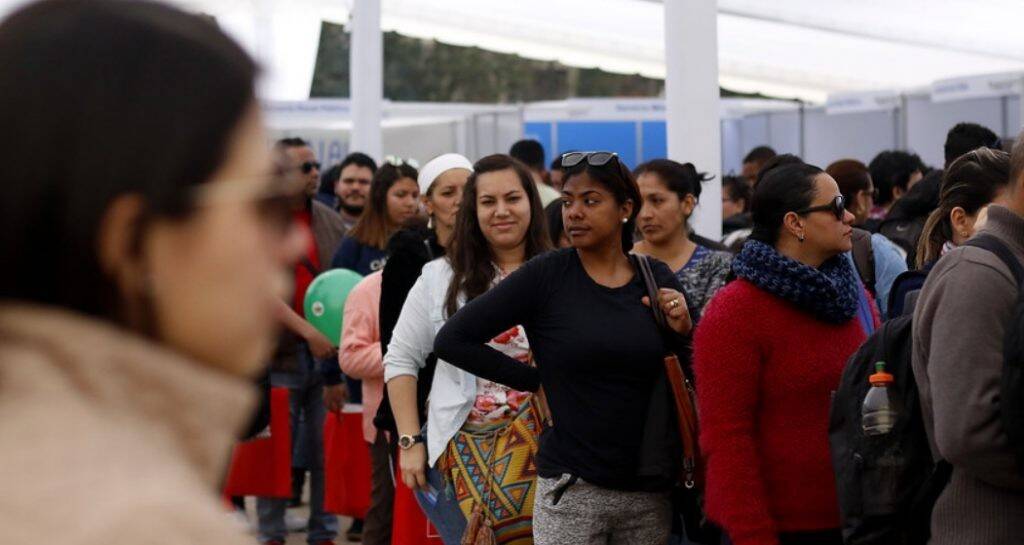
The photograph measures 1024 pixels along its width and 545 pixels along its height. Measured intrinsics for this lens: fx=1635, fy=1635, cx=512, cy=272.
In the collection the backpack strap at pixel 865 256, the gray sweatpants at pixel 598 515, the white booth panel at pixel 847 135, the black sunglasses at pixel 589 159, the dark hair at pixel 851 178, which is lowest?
the gray sweatpants at pixel 598 515

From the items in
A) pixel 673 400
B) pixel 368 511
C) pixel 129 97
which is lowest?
pixel 368 511

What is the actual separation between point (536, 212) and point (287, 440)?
3.25 m

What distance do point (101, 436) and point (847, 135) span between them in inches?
786

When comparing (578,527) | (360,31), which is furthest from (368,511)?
(360,31)

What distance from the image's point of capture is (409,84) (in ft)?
187

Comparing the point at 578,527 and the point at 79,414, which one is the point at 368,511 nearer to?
the point at 578,527

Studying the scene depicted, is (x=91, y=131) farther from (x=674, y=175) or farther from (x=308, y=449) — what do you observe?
(x=308, y=449)

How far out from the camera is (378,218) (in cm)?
895

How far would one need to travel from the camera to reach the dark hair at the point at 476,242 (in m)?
5.79

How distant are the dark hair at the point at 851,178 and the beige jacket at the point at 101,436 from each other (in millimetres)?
6801

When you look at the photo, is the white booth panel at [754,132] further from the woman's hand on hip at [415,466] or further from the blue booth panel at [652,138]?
the woman's hand on hip at [415,466]

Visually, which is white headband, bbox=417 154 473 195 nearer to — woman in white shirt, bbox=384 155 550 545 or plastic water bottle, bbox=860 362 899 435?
woman in white shirt, bbox=384 155 550 545

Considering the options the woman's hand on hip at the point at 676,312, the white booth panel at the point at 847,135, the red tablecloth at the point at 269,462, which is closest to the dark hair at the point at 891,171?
the red tablecloth at the point at 269,462

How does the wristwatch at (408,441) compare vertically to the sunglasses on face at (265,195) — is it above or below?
below
